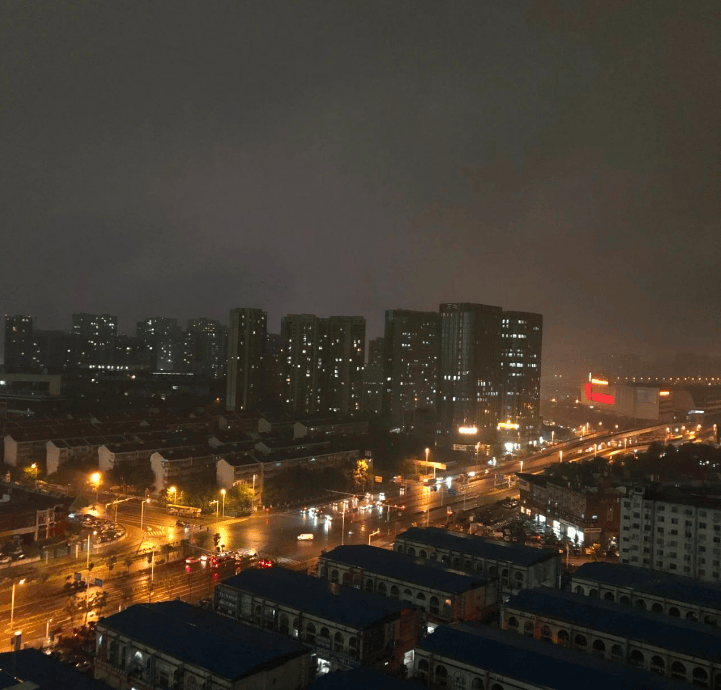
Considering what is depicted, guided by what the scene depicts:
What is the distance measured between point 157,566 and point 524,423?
54.6 ft

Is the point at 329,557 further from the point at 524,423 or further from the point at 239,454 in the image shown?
the point at 524,423

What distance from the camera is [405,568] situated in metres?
7.38

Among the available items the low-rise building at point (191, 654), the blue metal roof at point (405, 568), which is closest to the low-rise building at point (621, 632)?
the blue metal roof at point (405, 568)

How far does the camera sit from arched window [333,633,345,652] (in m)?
Answer: 5.78

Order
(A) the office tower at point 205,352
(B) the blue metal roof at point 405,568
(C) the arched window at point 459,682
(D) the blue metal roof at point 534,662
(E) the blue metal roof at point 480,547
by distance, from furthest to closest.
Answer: (A) the office tower at point 205,352 → (E) the blue metal roof at point 480,547 → (B) the blue metal roof at point 405,568 → (C) the arched window at point 459,682 → (D) the blue metal roof at point 534,662

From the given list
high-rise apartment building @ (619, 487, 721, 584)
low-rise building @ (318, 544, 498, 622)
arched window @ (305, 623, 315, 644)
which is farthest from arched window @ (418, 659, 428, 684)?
high-rise apartment building @ (619, 487, 721, 584)

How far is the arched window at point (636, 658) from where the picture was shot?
577cm

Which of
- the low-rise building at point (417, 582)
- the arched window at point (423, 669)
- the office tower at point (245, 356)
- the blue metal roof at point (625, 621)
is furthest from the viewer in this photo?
the office tower at point (245, 356)

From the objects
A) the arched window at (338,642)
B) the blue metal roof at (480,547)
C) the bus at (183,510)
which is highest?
the blue metal roof at (480,547)

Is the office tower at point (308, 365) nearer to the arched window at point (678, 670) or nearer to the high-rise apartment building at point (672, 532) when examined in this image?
the high-rise apartment building at point (672, 532)

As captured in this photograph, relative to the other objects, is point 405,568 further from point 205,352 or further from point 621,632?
point 205,352

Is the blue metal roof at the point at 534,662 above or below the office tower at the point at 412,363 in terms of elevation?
below

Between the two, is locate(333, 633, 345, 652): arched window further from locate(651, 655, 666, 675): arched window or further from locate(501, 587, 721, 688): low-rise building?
locate(651, 655, 666, 675): arched window

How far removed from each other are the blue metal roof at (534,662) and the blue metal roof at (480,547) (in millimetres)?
2302
